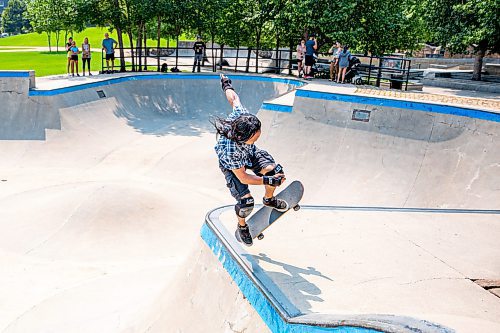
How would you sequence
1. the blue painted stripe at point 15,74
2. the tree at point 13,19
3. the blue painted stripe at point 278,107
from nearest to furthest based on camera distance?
1. the blue painted stripe at point 278,107
2. the blue painted stripe at point 15,74
3. the tree at point 13,19

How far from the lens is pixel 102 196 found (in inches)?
352

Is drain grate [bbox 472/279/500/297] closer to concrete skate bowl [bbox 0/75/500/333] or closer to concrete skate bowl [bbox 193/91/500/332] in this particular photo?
concrete skate bowl [bbox 193/91/500/332]

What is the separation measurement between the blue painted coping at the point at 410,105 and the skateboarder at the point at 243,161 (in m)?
6.67

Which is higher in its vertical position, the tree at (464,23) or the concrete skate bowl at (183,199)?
the tree at (464,23)

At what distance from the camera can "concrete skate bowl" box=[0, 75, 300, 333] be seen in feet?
19.6

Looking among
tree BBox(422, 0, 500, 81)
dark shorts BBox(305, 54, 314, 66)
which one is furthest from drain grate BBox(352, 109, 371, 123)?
dark shorts BBox(305, 54, 314, 66)

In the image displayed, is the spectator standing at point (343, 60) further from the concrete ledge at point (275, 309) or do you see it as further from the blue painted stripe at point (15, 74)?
the concrete ledge at point (275, 309)

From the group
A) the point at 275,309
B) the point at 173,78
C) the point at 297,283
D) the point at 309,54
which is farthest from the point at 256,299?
the point at 173,78

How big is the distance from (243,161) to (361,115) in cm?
Answer: 728

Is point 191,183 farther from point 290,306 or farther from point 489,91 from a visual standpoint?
point 489,91

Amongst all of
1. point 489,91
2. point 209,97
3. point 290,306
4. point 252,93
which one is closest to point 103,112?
point 209,97

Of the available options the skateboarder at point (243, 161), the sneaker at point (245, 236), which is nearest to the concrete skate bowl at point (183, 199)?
the sneaker at point (245, 236)

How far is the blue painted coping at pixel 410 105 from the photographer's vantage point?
925 centimetres

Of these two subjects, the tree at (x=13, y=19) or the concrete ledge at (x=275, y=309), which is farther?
the tree at (x=13, y=19)
